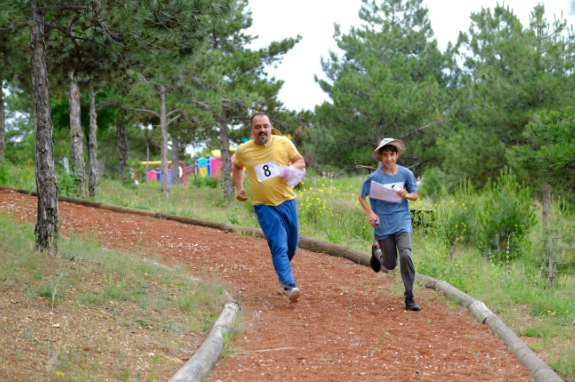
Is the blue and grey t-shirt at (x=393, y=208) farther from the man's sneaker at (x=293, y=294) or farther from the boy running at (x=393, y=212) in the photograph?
the man's sneaker at (x=293, y=294)

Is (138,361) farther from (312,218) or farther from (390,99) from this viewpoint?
(390,99)

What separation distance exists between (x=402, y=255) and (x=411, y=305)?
0.59 metres

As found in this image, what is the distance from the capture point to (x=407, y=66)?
32.9 m

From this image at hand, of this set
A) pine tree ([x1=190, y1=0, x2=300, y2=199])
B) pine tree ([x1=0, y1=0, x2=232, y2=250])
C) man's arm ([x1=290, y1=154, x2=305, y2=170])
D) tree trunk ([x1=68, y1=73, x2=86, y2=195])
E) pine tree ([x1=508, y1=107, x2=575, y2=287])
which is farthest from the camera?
pine tree ([x1=190, y1=0, x2=300, y2=199])

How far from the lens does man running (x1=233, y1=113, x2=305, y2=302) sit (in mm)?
6074

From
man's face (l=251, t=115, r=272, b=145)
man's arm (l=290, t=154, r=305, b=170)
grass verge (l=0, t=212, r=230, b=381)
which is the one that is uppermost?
man's face (l=251, t=115, r=272, b=145)

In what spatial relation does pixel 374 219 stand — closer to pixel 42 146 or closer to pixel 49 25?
pixel 42 146

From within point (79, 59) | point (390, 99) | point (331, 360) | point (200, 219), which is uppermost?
point (390, 99)

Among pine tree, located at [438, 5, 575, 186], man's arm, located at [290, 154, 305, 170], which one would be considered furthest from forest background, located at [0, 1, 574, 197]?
man's arm, located at [290, 154, 305, 170]

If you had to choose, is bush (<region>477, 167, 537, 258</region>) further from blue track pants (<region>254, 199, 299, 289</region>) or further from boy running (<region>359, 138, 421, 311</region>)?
blue track pants (<region>254, 199, 299, 289</region>)

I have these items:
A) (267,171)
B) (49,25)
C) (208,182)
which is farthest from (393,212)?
(208,182)

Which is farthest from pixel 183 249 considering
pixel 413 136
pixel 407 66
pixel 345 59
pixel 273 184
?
pixel 345 59

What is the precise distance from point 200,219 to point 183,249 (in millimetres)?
3017

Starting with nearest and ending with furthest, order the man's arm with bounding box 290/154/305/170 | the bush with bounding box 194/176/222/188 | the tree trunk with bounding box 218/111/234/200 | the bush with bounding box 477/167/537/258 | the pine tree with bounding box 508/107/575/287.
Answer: the man's arm with bounding box 290/154/305/170, the pine tree with bounding box 508/107/575/287, the bush with bounding box 477/167/537/258, the tree trunk with bounding box 218/111/234/200, the bush with bounding box 194/176/222/188
